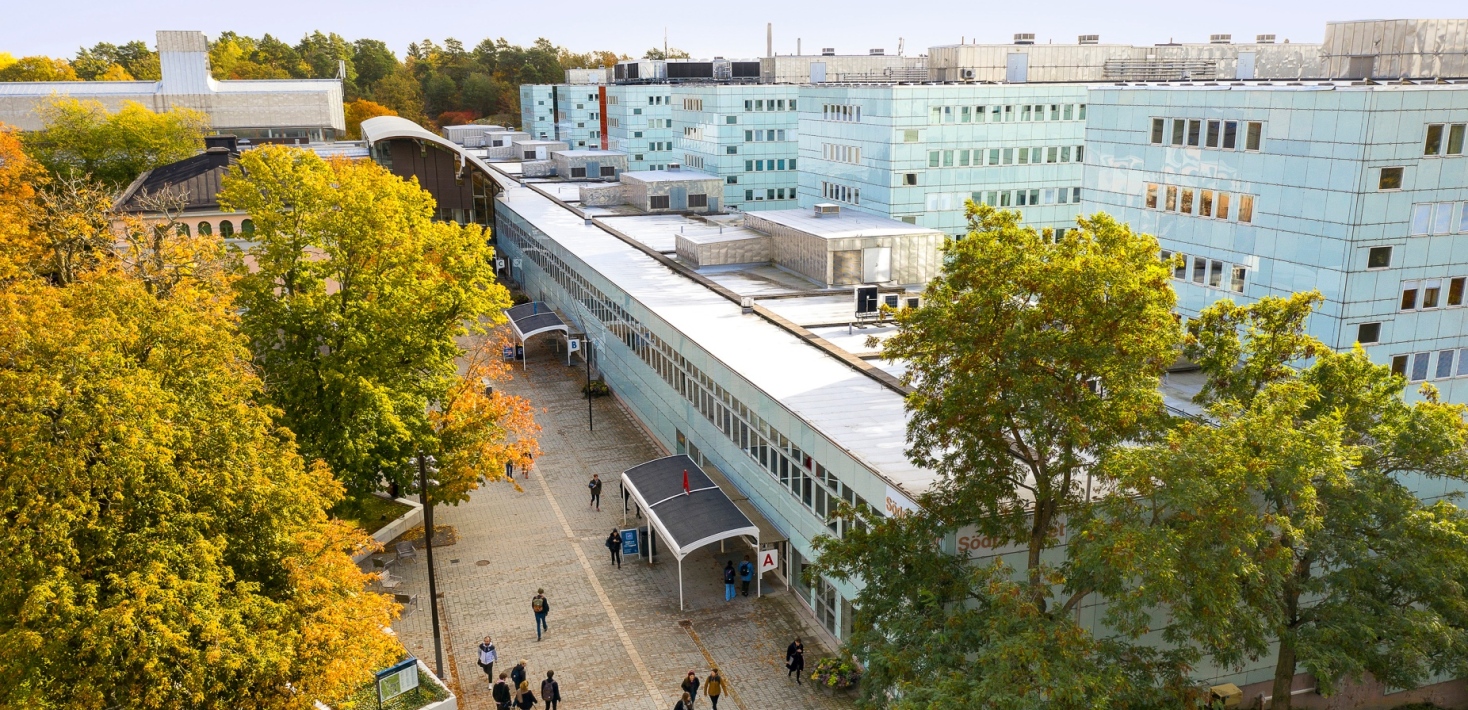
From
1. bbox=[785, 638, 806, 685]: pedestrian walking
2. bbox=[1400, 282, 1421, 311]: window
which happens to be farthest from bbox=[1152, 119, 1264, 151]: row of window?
bbox=[785, 638, 806, 685]: pedestrian walking

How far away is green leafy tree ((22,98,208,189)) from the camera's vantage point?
69500mm

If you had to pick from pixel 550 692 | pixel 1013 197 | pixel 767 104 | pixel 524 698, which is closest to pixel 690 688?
pixel 550 692

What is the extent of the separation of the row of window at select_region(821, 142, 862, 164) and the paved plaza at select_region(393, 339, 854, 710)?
2324 cm

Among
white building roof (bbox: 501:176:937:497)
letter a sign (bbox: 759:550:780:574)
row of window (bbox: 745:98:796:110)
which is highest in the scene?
row of window (bbox: 745:98:796:110)

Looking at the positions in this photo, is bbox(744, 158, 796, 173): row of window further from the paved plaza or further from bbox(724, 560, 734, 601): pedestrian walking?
bbox(724, 560, 734, 601): pedestrian walking

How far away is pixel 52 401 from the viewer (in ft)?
52.1

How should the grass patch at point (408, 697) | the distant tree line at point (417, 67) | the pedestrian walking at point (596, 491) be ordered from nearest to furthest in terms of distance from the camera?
the grass patch at point (408, 697) → the pedestrian walking at point (596, 491) → the distant tree line at point (417, 67)

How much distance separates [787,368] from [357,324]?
11723 millimetres

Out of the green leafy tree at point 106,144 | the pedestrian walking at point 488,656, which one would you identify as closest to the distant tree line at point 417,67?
the green leafy tree at point 106,144

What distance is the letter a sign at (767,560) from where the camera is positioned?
28.1 metres

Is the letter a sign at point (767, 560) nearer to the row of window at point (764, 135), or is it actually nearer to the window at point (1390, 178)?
the window at point (1390, 178)

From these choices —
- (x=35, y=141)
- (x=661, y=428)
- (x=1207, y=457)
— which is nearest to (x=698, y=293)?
(x=661, y=428)

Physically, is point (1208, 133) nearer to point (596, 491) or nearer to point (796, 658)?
point (796, 658)

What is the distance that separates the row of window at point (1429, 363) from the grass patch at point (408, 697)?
24505 mm
